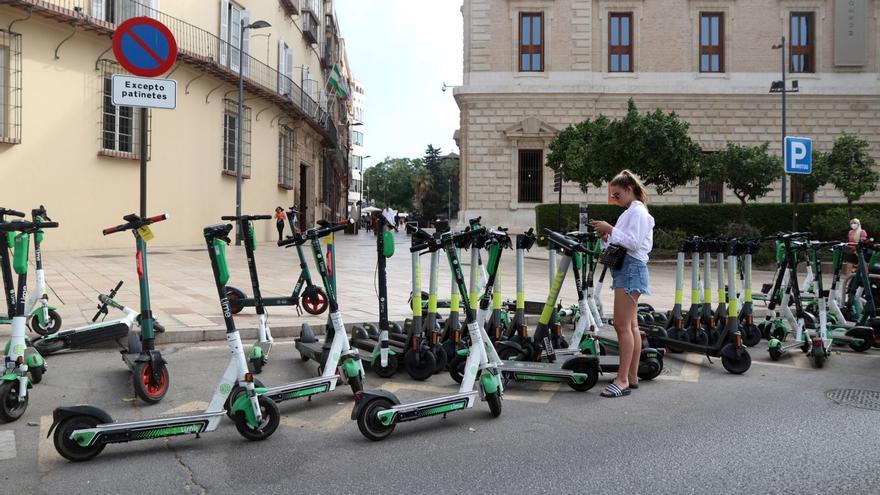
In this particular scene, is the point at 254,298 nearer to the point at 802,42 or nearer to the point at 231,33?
the point at 231,33

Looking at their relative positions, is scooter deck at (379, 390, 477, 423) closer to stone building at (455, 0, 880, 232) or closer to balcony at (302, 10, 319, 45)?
stone building at (455, 0, 880, 232)

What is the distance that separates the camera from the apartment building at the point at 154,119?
17172mm

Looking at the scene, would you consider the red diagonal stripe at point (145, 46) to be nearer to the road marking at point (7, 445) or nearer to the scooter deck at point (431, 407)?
the road marking at point (7, 445)

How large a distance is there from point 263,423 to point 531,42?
34952 mm

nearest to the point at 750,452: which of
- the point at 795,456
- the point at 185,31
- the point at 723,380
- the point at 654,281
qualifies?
the point at 795,456

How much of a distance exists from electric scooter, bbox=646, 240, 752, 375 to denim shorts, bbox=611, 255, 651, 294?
1334 mm

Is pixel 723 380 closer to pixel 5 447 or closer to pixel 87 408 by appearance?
pixel 87 408

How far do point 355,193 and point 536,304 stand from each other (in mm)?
113272

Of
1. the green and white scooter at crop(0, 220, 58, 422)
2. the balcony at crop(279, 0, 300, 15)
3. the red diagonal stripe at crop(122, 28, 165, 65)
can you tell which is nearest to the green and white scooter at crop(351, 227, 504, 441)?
the green and white scooter at crop(0, 220, 58, 422)

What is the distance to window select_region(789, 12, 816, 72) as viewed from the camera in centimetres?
3725

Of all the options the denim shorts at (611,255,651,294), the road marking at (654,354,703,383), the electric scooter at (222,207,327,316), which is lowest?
the road marking at (654,354,703,383)

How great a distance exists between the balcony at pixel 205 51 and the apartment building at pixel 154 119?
0.05m

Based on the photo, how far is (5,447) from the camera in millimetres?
4062

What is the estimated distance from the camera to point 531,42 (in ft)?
121
